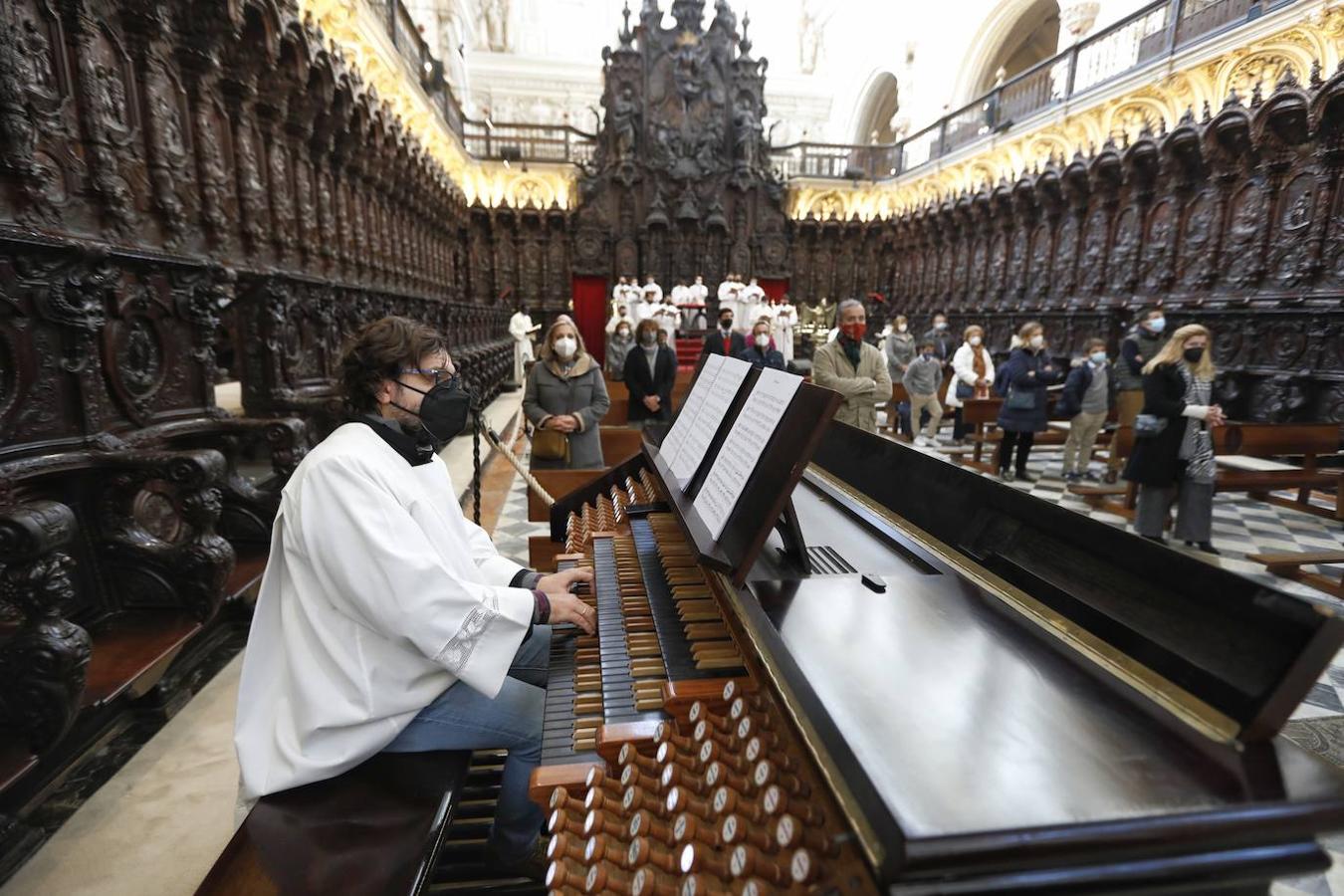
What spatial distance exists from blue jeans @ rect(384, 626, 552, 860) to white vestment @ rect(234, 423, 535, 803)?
5 centimetres

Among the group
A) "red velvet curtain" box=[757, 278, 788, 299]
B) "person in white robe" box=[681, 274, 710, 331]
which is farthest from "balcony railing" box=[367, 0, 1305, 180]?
"person in white robe" box=[681, 274, 710, 331]

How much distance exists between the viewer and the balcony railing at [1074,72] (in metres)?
9.91

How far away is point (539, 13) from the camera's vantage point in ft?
96.2

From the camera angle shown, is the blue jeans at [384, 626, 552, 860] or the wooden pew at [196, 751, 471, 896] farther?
the blue jeans at [384, 626, 552, 860]

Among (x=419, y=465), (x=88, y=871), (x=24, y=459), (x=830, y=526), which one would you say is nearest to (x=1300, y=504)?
(x=830, y=526)

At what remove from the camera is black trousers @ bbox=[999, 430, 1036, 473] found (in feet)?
23.3

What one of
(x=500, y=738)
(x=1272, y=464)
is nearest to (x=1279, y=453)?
(x=1272, y=464)

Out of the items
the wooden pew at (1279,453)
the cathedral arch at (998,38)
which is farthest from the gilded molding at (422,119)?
the cathedral arch at (998,38)

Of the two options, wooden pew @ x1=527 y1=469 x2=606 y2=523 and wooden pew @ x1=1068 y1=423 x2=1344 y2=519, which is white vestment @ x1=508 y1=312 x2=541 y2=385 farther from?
wooden pew @ x1=1068 y1=423 x2=1344 y2=519

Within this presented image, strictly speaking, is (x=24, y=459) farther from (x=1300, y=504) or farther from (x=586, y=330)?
(x=586, y=330)

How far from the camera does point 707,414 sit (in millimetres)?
1984

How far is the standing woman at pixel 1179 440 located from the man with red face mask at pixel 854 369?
1.78m

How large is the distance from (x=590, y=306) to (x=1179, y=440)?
58.2ft

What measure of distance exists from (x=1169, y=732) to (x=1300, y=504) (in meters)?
7.39
